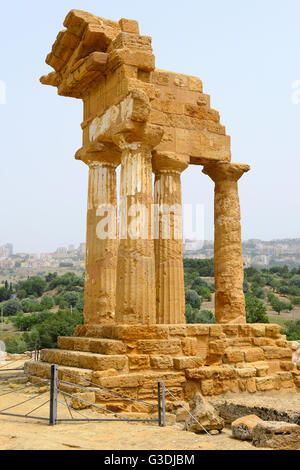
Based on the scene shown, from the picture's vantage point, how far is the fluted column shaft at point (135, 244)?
13344 mm

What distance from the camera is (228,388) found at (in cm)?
1360

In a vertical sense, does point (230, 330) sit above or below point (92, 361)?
above

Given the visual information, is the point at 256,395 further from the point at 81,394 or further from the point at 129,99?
the point at 129,99

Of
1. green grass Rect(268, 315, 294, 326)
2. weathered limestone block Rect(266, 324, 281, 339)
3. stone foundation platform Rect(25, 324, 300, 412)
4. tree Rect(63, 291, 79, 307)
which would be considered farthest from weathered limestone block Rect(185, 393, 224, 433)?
tree Rect(63, 291, 79, 307)

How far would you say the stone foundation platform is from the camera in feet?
38.7

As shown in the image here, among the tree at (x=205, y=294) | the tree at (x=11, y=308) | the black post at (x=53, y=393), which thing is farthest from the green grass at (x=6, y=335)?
the black post at (x=53, y=393)

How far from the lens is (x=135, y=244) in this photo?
44.7 feet

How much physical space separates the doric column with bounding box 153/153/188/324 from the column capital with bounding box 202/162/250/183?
1601 mm

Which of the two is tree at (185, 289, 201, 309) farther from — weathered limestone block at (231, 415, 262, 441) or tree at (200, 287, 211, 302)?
weathered limestone block at (231, 415, 262, 441)

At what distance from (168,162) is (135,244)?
3.74 m

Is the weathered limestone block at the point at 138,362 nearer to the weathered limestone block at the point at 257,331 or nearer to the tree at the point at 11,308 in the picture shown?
the weathered limestone block at the point at 257,331

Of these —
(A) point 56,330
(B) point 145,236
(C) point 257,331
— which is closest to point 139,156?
(B) point 145,236

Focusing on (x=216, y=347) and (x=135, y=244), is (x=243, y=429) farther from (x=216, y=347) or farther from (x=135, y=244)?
(x=135, y=244)
